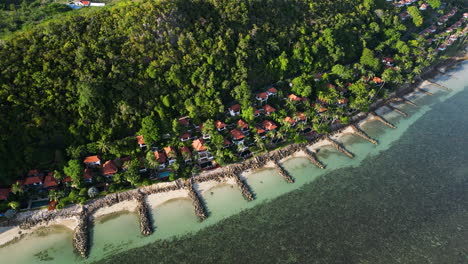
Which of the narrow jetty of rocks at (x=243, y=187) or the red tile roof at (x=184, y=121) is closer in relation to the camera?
the narrow jetty of rocks at (x=243, y=187)

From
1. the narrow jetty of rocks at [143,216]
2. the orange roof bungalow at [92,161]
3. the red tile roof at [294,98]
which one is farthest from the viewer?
the red tile roof at [294,98]

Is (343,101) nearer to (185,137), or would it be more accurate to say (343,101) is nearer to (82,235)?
(185,137)

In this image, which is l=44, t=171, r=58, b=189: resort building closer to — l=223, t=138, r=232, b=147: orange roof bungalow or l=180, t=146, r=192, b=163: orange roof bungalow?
l=180, t=146, r=192, b=163: orange roof bungalow

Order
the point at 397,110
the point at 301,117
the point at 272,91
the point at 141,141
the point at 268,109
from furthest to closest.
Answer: the point at 397,110
the point at 272,91
the point at 268,109
the point at 301,117
the point at 141,141

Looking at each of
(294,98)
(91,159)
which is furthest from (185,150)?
(294,98)

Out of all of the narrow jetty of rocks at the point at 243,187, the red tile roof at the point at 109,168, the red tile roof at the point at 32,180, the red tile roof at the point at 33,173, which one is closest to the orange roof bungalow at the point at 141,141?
the red tile roof at the point at 109,168

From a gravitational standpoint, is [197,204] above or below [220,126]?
below

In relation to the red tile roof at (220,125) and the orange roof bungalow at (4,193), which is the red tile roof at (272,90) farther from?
the orange roof bungalow at (4,193)

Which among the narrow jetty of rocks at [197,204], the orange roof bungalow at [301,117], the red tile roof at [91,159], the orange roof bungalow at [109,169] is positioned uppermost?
the red tile roof at [91,159]
